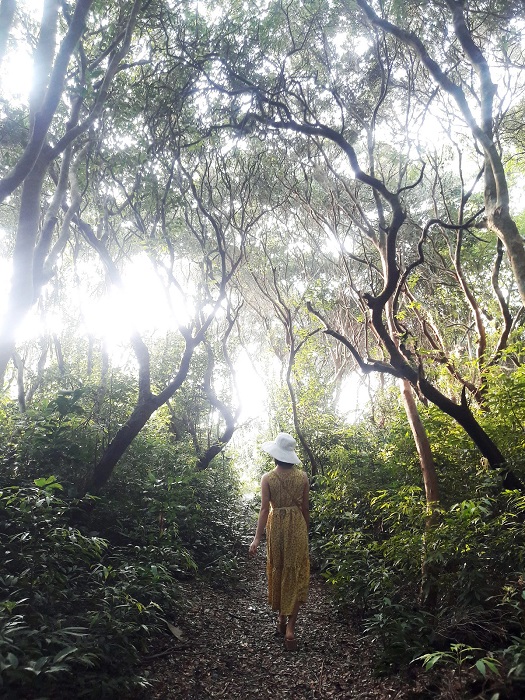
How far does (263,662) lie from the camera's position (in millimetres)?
3789

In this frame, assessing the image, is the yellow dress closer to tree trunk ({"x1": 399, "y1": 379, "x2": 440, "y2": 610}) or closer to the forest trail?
the forest trail

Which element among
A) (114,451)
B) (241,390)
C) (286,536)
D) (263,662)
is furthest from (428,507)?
(241,390)

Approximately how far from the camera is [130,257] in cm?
1418

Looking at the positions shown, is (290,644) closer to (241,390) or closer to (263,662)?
(263,662)

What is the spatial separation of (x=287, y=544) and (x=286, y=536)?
0.07 metres

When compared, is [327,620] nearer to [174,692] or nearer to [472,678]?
[174,692]

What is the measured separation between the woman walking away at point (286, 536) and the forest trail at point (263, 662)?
0.26 m

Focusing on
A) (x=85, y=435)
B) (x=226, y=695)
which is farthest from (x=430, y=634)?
(x=85, y=435)

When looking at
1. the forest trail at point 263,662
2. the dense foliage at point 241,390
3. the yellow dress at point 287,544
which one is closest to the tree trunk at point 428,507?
the dense foliage at point 241,390

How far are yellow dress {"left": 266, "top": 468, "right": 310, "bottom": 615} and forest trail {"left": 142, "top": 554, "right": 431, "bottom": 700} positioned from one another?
1.38ft

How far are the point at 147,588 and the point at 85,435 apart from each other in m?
2.35

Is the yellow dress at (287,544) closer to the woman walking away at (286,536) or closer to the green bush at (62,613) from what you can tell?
the woman walking away at (286,536)

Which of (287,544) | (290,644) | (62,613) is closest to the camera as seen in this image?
(62,613)

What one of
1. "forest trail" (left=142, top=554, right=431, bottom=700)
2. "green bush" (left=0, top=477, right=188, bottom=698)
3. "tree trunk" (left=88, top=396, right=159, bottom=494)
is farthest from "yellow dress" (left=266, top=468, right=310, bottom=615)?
"tree trunk" (left=88, top=396, right=159, bottom=494)
